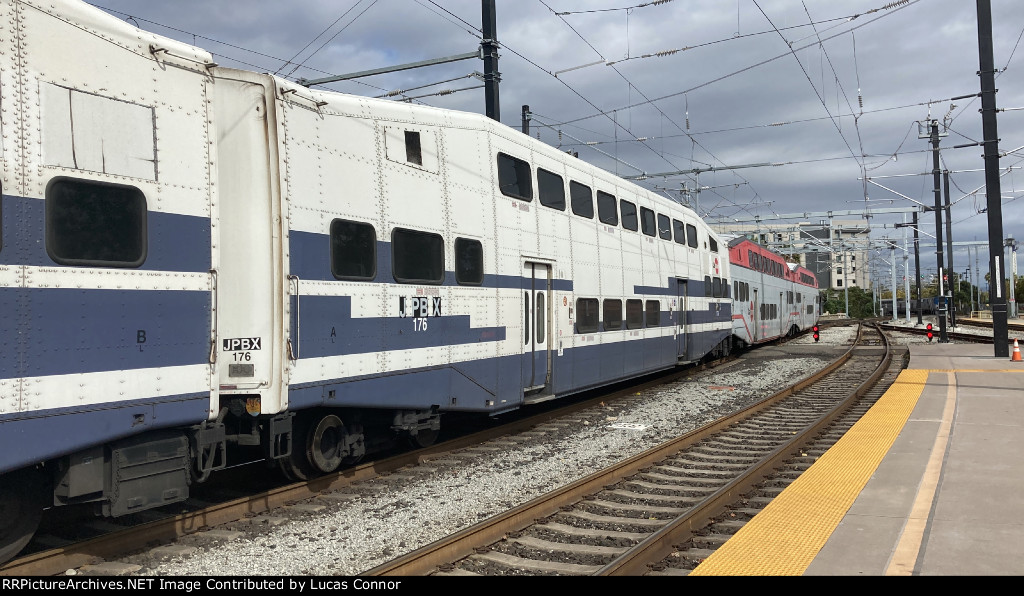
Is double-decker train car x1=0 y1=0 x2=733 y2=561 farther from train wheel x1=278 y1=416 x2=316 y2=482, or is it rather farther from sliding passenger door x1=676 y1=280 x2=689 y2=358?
sliding passenger door x1=676 y1=280 x2=689 y2=358

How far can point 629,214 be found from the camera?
14438 mm

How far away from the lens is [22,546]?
16.9ft

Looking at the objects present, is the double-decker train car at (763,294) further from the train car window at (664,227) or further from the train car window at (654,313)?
the train car window at (654,313)

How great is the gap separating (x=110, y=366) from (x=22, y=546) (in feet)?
4.57

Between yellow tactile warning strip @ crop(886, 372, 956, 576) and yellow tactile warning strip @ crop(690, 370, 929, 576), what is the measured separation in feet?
1.64

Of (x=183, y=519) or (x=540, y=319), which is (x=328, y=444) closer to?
(x=183, y=519)

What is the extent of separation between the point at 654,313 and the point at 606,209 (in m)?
3.36

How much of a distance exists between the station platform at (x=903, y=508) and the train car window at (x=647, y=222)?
5.90m

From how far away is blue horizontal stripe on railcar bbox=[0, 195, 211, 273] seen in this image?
477 centimetres

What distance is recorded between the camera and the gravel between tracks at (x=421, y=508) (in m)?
5.48

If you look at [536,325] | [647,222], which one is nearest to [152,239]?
[536,325]

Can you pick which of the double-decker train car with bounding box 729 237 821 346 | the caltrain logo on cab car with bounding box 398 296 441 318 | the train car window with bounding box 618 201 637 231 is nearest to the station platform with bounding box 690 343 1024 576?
the caltrain logo on cab car with bounding box 398 296 441 318

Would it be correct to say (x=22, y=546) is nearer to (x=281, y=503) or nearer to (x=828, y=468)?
(x=281, y=503)

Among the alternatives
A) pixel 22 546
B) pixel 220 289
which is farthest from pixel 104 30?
pixel 22 546
